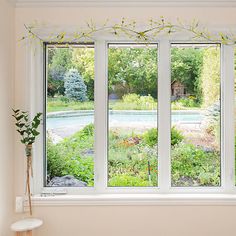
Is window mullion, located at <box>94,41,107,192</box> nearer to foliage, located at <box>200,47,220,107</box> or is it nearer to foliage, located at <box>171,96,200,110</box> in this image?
foliage, located at <box>171,96,200,110</box>

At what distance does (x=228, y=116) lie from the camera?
10.2 ft

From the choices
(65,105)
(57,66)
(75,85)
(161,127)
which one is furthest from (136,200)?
(57,66)

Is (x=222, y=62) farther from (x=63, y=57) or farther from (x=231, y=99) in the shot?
(x=63, y=57)

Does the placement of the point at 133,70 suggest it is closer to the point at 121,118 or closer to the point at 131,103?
the point at 131,103

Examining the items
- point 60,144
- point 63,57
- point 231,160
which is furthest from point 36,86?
point 231,160

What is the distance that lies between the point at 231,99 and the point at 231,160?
548 millimetres

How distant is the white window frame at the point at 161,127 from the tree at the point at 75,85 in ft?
0.44

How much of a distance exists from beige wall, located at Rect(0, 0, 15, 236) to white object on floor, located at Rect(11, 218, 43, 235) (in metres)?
0.14

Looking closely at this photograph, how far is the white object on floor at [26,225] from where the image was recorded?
8.91 ft

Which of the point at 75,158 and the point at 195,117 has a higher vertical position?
the point at 195,117

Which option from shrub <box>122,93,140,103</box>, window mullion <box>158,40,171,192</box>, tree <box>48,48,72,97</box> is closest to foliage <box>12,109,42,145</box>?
tree <box>48,48,72,97</box>

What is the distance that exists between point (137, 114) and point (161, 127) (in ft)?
0.82

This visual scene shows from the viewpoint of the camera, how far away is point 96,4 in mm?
3031

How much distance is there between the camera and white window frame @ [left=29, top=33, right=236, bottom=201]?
10.2 ft
